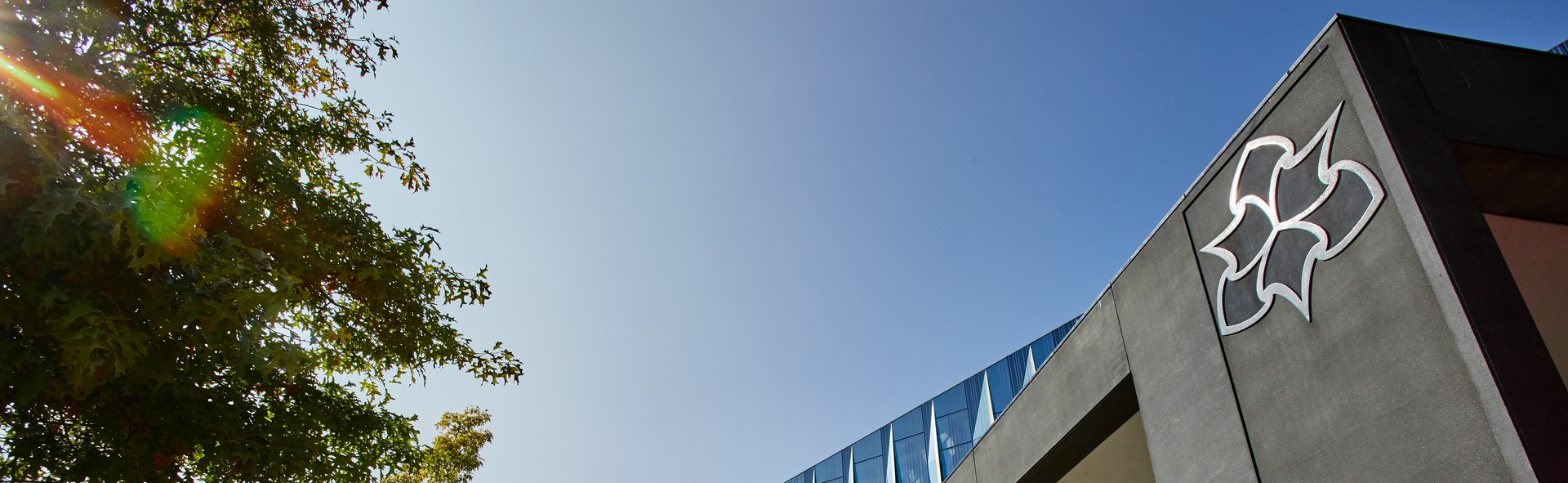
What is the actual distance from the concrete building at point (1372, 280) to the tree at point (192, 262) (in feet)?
20.7

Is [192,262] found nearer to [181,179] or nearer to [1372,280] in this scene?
[181,179]

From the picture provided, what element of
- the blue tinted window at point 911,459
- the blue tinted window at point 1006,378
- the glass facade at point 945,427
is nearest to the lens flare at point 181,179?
the glass facade at point 945,427

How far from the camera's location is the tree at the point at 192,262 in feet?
13.3

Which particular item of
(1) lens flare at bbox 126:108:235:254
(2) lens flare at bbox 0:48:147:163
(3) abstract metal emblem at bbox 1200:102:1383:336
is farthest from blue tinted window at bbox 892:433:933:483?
(2) lens flare at bbox 0:48:147:163

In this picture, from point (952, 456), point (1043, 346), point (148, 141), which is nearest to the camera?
point (148, 141)

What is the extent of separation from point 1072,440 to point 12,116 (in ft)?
33.1

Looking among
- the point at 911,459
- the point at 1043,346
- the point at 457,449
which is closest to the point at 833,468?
the point at 911,459

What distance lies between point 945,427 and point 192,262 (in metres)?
28.7

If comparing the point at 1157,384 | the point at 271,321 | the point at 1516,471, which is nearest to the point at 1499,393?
the point at 1516,471

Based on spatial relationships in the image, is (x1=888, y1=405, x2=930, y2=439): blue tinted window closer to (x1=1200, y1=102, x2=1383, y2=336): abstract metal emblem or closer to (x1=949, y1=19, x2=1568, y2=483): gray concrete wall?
(x1=949, y1=19, x2=1568, y2=483): gray concrete wall

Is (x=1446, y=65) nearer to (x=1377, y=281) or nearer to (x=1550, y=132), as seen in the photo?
(x=1550, y=132)

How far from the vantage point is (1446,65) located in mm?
5719

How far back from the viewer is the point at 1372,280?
5.20 metres

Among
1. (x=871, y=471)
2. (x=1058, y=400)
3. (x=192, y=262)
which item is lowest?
(x=192, y=262)
